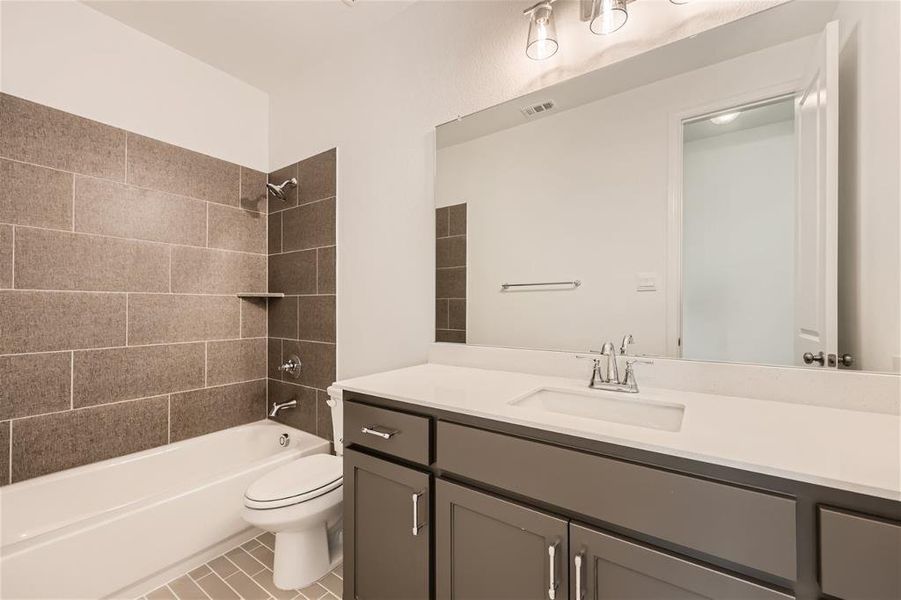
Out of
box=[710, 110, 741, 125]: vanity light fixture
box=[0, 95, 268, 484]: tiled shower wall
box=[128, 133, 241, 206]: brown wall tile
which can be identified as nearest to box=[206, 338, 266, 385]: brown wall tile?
box=[0, 95, 268, 484]: tiled shower wall

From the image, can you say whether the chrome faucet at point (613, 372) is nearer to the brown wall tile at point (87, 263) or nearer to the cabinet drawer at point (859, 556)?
the cabinet drawer at point (859, 556)

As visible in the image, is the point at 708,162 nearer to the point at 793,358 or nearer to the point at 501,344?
the point at 793,358

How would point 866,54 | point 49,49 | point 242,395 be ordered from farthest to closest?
1. point 242,395
2. point 49,49
3. point 866,54

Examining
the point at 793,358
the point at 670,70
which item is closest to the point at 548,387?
the point at 793,358

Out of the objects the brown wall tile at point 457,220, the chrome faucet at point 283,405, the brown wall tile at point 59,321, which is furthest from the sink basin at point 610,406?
the brown wall tile at point 59,321

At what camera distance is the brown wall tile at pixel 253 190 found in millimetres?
2541

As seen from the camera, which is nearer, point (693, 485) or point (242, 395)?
point (693, 485)

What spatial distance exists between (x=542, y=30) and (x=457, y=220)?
31.3 inches

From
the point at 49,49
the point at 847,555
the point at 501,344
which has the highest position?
the point at 49,49

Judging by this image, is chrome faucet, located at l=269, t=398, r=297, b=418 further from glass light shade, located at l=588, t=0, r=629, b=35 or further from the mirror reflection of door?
glass light shade, located at l=588, t=0, r=629, b=35

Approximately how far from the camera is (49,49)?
5.84ft

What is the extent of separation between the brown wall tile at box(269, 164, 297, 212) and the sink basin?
201 cm

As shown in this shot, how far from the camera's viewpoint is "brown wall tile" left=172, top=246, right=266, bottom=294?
7.31 ft

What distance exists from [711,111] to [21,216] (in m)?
2.82
